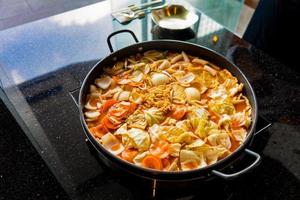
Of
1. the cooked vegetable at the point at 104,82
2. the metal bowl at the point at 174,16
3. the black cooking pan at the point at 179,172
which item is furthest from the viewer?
the metal bowl at the point at 174,16

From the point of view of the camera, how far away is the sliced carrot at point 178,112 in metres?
1.01

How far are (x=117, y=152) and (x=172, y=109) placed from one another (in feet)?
0.85

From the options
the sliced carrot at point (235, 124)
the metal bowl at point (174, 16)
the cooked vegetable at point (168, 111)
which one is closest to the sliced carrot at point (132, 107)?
the cooked vegetable at point (168, 111)

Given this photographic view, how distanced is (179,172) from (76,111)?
54 centimetres

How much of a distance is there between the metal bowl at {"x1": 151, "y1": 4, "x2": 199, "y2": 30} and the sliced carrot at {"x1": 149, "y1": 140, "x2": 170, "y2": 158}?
747 millimetres

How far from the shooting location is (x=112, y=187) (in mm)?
923

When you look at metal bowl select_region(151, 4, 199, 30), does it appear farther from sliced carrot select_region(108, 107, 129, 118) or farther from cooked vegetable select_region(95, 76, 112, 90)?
sliced carrot select_region(108, 107, 129, 118)

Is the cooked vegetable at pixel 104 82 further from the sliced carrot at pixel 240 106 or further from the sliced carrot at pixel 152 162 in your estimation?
the sliced carrot at pixel 240 106

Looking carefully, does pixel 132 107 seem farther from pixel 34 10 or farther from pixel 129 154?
pixel 34 10

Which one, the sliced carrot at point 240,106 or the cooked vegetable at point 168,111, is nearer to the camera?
the cooked vegetable at point 168,111

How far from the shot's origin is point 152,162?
33.7 inches

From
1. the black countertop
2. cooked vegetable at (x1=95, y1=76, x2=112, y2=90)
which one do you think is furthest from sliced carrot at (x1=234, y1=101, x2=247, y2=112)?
cooked vegetable at (x1=95, y1=76, x2=112, y2=90)

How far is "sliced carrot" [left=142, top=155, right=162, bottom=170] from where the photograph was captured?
85 cm

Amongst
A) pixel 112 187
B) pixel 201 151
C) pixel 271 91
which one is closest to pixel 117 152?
pixel 112 187
